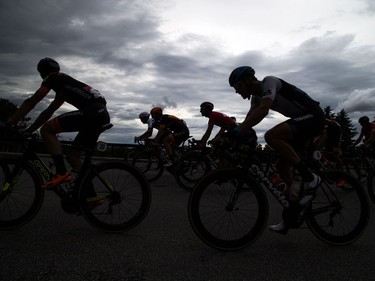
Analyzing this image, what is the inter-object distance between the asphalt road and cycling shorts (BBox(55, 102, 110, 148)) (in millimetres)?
1122

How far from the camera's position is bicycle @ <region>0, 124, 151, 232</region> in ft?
13.1

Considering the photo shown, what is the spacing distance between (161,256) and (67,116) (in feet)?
7.11

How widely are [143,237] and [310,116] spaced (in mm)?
2428

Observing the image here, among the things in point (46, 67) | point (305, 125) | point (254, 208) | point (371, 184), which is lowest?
point (254, 208)

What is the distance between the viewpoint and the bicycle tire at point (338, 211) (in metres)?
3.80

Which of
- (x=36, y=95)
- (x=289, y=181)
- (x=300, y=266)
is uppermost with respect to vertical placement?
(x=36, y=95)

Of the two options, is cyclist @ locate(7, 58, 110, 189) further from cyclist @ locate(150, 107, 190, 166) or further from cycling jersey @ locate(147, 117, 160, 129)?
cycling jersey @ locate(147, 117, 160, 129)

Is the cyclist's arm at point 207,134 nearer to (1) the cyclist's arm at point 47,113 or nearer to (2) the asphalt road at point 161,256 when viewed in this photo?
(2) the asphalt road at point 161,256

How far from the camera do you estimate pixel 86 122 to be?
4.20m

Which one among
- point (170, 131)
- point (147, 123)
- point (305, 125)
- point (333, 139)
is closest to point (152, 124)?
point (147, 123)

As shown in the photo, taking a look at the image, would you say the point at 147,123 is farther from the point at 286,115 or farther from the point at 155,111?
the point at 286,115

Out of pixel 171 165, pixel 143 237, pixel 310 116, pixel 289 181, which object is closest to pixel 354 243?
pixel 289 181

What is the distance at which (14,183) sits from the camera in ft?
13.4

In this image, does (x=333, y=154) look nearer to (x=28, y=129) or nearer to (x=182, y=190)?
(x=182, y=190)
